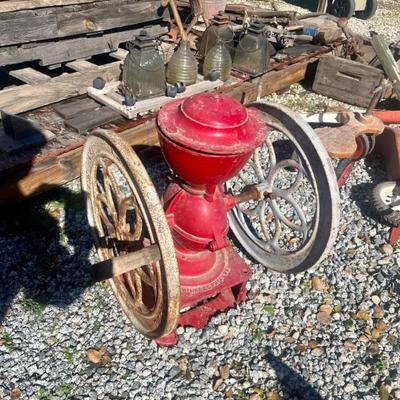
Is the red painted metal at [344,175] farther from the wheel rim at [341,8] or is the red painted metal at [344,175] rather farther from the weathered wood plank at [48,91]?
the wheel rim at [341,8]

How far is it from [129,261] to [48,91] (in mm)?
2458

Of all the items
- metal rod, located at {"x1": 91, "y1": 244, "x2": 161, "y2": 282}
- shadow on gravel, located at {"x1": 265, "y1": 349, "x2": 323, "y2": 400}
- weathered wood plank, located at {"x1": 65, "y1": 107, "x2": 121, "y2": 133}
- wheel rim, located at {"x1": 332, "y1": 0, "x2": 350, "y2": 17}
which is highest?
metal rod, located at {"x1": 91, "y1": 244, "x2": 161, "y2": 282}

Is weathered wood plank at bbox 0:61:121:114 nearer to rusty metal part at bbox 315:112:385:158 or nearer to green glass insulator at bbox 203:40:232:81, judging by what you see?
green glass insulator at bbox 203:40:232:81

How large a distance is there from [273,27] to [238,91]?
1972 mm

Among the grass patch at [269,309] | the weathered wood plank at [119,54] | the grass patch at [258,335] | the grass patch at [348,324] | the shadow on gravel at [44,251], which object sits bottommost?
the grass patch at [269,309]

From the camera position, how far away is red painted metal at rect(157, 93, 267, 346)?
1.77 meters

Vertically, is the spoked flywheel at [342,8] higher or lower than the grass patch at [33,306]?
lower

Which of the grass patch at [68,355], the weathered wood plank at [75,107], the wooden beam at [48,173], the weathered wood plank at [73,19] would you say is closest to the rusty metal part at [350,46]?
the weathered wood plank at [73,19]

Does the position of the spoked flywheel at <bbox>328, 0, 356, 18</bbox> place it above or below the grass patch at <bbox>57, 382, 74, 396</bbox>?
below

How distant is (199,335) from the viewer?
2.50m

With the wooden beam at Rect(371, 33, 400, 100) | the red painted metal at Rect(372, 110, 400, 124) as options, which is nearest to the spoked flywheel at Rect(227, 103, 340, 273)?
the red painted metal at Rect(372, 110, 400, 124)

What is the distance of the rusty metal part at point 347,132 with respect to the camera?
3277 millimetres

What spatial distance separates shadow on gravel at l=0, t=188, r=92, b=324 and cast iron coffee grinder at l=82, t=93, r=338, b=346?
458 millimetres

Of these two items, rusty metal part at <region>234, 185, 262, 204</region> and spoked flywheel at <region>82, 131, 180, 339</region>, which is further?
rusty metal part at <region>234, 185, 262, 204</region>
